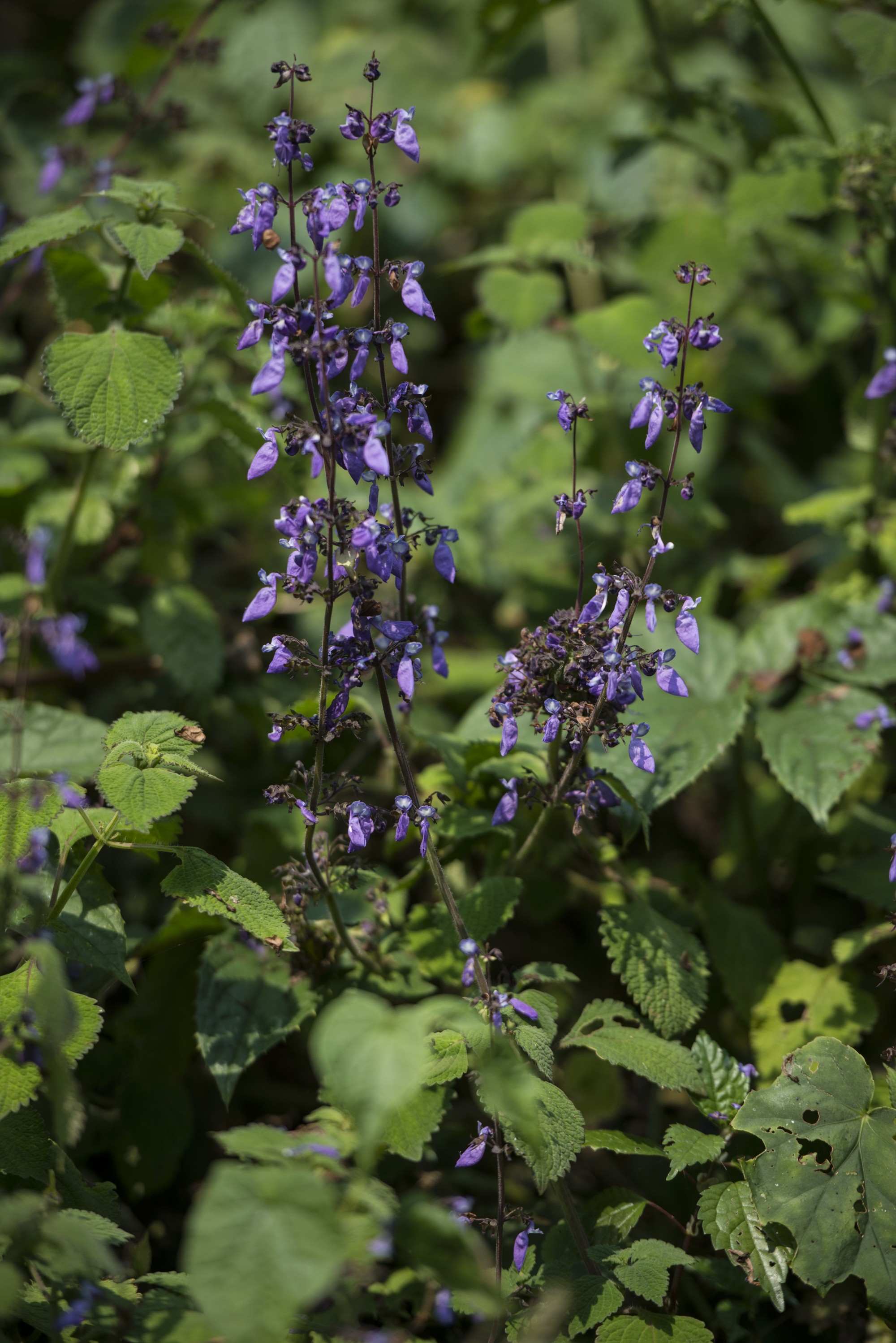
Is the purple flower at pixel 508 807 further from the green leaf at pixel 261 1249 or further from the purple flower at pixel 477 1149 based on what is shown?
the green leaf at pixel 261 1249

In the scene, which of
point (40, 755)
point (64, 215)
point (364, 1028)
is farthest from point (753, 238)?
point (364, 1028)

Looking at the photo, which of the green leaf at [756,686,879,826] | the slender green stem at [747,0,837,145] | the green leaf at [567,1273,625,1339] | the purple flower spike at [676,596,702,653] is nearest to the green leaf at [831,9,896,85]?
the slender green stem at [747,0,837,145]

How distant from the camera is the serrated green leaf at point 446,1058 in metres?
2.25

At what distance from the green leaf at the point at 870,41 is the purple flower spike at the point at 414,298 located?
256 cm

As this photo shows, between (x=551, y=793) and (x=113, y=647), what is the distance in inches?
95.4

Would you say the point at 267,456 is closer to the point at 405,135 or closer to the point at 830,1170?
the point at 405,135

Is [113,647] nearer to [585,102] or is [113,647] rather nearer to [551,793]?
[551,793]

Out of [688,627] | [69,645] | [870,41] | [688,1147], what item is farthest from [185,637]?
[870,41]

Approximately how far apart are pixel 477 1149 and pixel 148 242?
2.55m

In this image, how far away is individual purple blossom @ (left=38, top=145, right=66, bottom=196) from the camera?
165 inches

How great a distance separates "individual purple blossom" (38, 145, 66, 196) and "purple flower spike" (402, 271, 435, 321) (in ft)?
9.11

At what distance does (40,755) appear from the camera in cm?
312

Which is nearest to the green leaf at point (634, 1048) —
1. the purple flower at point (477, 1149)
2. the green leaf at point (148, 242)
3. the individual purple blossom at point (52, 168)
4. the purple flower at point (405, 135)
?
the purple flower at point (477, 1149)

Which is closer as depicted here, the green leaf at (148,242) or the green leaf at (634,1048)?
the green leaf at (634,1048)
